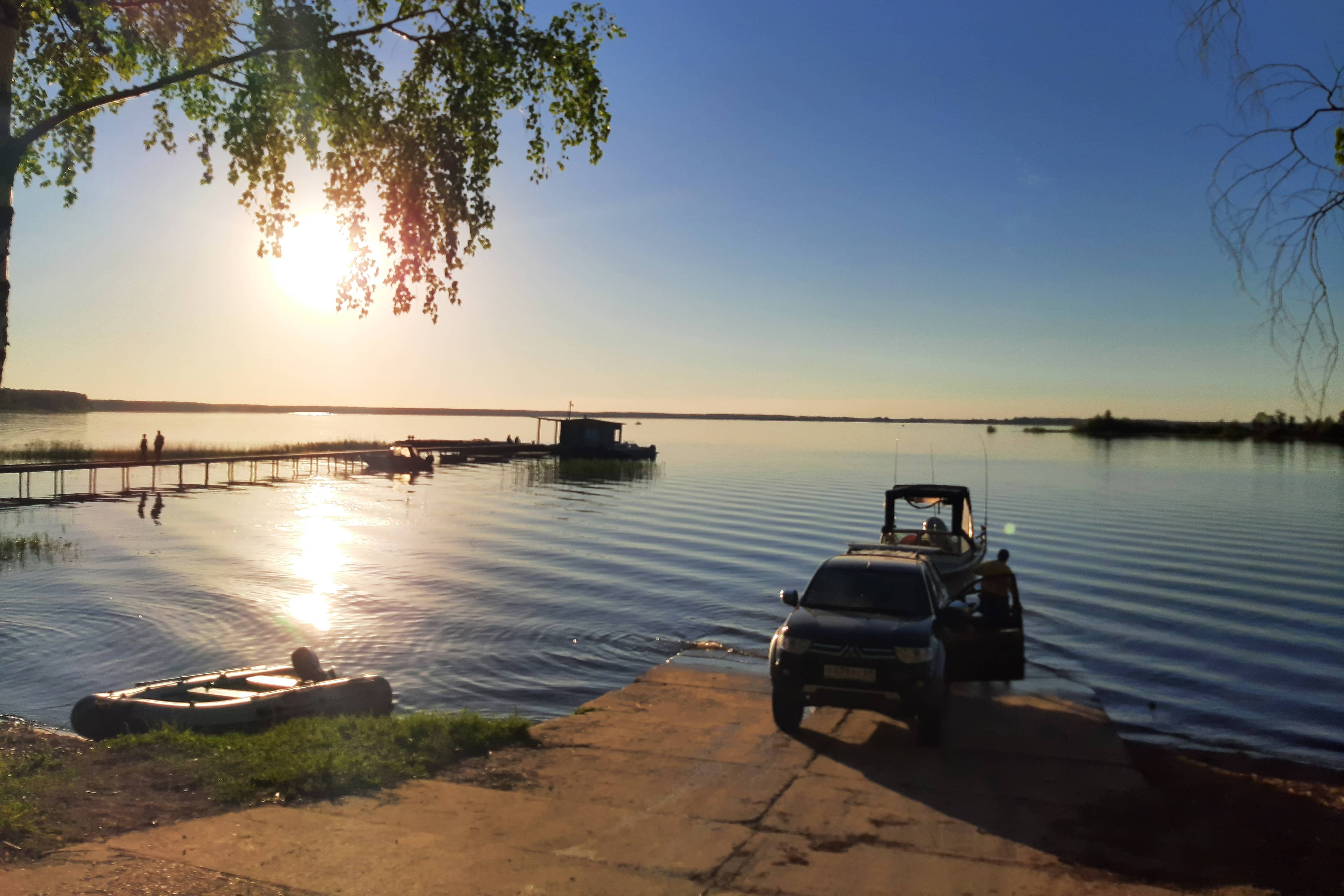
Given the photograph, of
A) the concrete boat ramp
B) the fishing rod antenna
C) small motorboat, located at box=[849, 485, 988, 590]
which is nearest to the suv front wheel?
the concrete boat ramp

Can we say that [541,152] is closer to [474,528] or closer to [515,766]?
[515,766]

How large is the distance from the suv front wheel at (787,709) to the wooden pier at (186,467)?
4255 cm

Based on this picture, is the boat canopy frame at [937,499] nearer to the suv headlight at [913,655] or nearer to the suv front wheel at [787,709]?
the suv front wheel at [787,709]

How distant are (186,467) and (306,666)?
58233 mm

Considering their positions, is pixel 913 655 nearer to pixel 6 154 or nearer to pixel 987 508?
pixel 6 154

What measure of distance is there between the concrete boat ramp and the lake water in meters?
4.31

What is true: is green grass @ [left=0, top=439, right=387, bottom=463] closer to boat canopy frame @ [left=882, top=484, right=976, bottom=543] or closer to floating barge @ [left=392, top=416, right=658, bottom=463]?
floating barge @ [left=392, top=416, right=658, bottom=463]

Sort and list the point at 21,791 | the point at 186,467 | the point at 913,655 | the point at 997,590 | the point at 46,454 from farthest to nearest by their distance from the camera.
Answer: the point at 186,467
the point at 46,454
the point at 997,590
the point at 913,655
the point at 21,791

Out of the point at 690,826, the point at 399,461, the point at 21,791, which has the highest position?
the point at 399,461

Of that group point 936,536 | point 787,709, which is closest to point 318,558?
point 936,536

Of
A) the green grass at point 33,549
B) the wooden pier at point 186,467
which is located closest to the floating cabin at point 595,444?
the wooden pier at point 186,467

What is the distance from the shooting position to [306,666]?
38.7 feet

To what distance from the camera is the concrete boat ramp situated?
5.75m

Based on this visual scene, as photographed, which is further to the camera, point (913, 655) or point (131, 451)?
point (131, 451)
